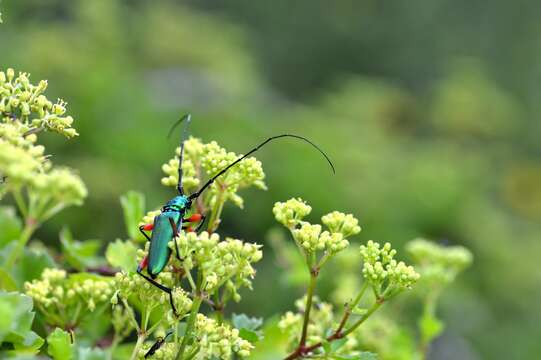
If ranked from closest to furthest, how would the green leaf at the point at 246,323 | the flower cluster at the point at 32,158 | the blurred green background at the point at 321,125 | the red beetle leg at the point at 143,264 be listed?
the flower cluster at the point at 32,158
the red beetle leg at the point at 143,264
the green leaf at the point at 246,323
the blurred green background at the point at 321,125

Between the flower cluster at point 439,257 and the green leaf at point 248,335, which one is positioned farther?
the flower cluster at point 439,257

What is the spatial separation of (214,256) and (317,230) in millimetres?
247

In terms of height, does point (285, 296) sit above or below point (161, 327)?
above

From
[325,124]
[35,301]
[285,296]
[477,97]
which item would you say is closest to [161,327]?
[35,301]

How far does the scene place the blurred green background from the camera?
299 inches

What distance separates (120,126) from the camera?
8.68m

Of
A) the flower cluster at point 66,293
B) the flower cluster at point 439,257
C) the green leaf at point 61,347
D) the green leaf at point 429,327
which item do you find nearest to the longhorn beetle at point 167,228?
the flower cluster at point 66,293

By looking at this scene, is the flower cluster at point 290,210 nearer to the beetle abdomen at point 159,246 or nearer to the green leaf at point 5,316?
the beetle abdomen at point 159,246

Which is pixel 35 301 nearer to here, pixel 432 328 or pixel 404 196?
pixel 432 328

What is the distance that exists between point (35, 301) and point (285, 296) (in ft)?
16.5

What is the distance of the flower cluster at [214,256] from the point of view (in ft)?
4.31

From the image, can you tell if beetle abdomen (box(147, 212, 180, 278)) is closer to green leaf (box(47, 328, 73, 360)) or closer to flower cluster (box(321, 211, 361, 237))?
green leaf (box(47, 328, 73, 360))

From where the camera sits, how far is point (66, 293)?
1589 mm

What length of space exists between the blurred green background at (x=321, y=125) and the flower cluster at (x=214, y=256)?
1.87m
